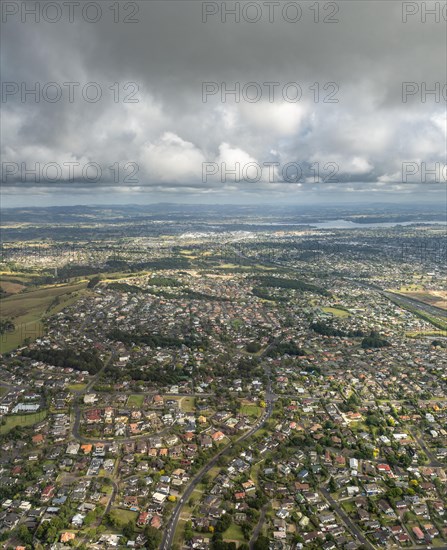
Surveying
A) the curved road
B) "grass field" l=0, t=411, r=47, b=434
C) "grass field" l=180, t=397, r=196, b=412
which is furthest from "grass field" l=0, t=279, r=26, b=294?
the curved road

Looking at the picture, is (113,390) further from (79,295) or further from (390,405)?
(79,295)

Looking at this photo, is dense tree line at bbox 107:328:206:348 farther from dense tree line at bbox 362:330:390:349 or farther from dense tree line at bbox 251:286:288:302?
dense tree line at bbox 251:286:288:302

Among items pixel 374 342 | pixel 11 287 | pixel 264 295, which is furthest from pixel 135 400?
pixel 11 287

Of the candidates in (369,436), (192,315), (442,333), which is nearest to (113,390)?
(369,436)

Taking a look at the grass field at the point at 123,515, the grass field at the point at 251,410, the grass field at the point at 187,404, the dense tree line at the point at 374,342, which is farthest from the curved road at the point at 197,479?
the dense tree line at the point at 374,342

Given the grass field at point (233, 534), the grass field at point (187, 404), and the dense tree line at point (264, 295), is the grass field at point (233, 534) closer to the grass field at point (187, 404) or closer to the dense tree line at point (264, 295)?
the grass field at point (187, 404)

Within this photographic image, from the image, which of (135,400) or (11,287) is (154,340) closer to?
(135,400)
